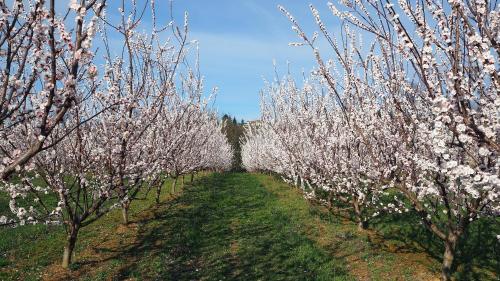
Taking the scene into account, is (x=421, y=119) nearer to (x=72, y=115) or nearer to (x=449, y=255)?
(x=449, y=255)

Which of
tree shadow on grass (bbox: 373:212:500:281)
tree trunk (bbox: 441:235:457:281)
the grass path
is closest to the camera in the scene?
tree trunk (bbox: 441:235:457:281)

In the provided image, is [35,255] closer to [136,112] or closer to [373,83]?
[136,112]

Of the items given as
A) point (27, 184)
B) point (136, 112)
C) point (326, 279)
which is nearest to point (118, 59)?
point (136, 112)

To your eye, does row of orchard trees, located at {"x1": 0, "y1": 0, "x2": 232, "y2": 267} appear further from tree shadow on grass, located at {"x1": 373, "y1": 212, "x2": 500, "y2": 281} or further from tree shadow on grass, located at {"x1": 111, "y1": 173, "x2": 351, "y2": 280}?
tree shadow on grass, located at {"x1": 373, "y1": 212, "x2": 500, "y2": 281}

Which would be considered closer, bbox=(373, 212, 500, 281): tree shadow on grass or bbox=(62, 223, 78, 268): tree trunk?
bbox=(373, 212, 500, 281): tree shadow on grass

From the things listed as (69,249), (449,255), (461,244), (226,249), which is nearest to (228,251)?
(226,249)

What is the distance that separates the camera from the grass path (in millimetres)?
10383

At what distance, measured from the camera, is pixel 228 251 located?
1276cm

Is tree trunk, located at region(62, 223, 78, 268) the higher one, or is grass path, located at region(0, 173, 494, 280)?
tree trunk, located at region(62, 223, 78, 268)

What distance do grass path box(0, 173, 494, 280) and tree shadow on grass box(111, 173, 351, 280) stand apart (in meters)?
0.03

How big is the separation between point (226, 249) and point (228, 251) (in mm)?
255

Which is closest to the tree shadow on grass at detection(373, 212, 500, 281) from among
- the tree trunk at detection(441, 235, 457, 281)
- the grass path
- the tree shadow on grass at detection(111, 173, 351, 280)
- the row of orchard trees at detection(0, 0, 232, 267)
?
the grass path

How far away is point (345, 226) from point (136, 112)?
867 centimetres

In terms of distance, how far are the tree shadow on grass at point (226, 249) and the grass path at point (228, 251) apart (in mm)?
28
